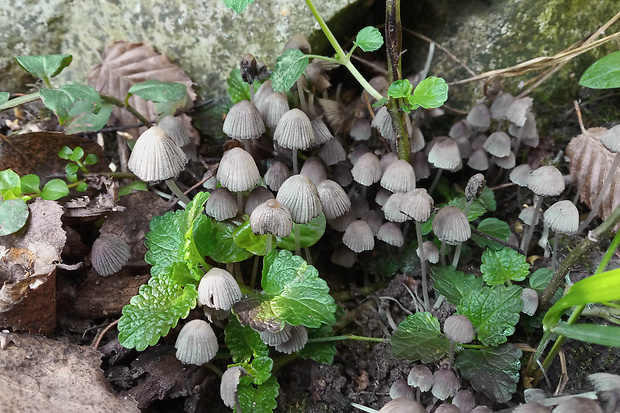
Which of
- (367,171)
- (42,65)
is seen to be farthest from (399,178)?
(42,65)

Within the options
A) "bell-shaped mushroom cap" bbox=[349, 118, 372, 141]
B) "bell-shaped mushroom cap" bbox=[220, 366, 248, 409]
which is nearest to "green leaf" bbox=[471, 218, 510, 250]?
"bell-shaped mushroom cap" bbox=[349, 118, 372, 141]

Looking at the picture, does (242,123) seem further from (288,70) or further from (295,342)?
(295,342)

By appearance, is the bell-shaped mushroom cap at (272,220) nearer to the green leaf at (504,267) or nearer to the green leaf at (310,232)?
the green leaf at (310,232)

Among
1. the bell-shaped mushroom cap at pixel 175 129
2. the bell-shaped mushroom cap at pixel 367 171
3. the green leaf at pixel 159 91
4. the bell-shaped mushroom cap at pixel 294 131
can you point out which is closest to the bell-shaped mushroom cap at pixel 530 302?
the bell-shaped mushroom cap at pixel 367 171

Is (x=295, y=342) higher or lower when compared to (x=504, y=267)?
lower

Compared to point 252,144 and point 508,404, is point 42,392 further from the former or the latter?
point 508,404

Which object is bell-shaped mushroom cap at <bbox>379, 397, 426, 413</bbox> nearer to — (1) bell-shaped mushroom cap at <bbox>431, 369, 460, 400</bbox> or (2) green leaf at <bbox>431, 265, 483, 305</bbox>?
(1) bell-shaped mushroom cap at <bbox>431, 369, 460, 400</bbox>
